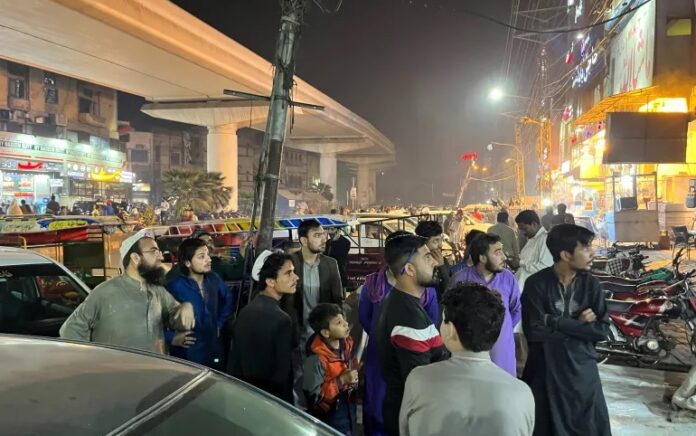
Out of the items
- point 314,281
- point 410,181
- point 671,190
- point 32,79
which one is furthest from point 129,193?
point 410,181

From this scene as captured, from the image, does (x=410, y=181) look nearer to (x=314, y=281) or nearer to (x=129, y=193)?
(x=129, y=193)

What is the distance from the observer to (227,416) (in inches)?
64.1

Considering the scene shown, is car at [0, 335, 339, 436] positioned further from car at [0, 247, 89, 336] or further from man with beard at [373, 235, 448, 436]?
car at [0, 247, 89, 336]

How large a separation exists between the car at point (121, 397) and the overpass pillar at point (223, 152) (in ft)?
108

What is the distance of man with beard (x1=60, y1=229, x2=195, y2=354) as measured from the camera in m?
3.22

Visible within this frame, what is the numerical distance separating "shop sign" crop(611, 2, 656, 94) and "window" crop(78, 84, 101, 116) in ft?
148

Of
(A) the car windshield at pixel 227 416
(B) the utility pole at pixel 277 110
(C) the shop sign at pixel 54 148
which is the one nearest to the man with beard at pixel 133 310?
(A) the car windshield at pixel 227 416

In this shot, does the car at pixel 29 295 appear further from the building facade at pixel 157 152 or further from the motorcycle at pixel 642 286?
the building facade at pixel 157 152

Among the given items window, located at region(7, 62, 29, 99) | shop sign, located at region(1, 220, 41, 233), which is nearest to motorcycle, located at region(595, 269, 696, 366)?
shop sign, located at region(1, 220, 41, 233)

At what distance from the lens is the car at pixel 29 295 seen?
429cm

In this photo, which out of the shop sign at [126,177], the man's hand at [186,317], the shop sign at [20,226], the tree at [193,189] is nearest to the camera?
the man's hand at [186,317]

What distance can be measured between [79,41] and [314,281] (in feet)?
64.4

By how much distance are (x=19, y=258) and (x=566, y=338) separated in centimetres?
456

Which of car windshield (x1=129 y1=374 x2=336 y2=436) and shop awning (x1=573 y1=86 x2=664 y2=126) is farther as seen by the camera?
shop awning (x1=573 y1=86 x2=664 y2=126)
